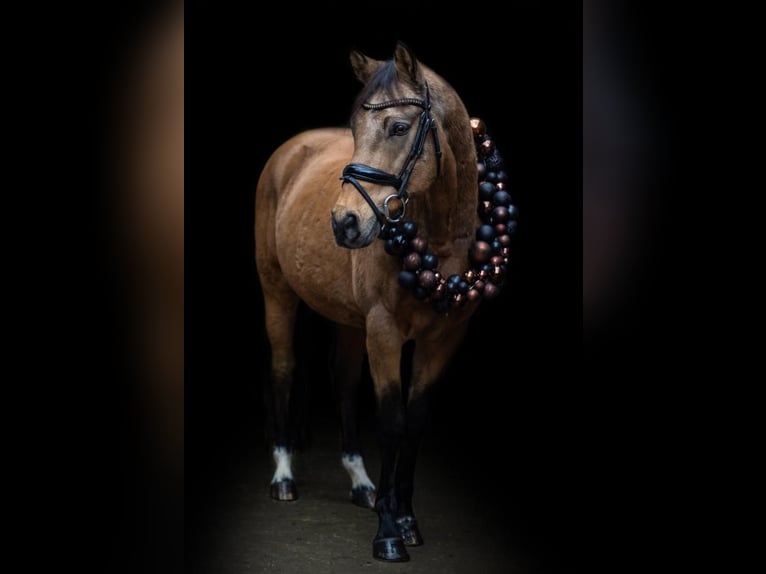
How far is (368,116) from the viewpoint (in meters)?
4.85

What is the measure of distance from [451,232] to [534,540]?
4.97 feet

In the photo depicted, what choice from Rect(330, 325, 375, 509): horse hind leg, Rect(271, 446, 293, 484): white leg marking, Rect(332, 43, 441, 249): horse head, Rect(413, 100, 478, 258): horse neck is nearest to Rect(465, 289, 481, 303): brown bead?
Rect(413, 100, 478, 258): horse neck

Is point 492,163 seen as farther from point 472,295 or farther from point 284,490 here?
point 284,490

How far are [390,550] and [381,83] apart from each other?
2.01 m

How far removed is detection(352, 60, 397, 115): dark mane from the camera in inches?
192

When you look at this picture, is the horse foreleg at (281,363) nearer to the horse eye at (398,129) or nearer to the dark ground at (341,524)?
the dark ground at (341,524)

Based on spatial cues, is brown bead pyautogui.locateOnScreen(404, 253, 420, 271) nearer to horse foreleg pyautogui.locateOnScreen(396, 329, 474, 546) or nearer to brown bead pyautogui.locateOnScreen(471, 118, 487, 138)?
horse foreleg pyautogui.locateOnScreen(396, 329, 474, 546)

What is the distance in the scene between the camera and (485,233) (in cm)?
525

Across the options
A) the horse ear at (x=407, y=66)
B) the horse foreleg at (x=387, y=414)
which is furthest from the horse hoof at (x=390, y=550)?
the horse ear at (x=407, y=66)

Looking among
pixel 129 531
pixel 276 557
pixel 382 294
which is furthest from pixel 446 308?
pixel 129 531

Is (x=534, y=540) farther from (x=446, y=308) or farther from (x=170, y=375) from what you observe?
(x=170, y=375)

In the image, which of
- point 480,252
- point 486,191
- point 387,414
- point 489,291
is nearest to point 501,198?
point 486,191

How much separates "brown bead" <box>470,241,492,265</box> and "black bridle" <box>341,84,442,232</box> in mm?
421

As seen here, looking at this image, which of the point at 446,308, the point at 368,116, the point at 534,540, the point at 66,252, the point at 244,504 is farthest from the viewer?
the point at 244,504
